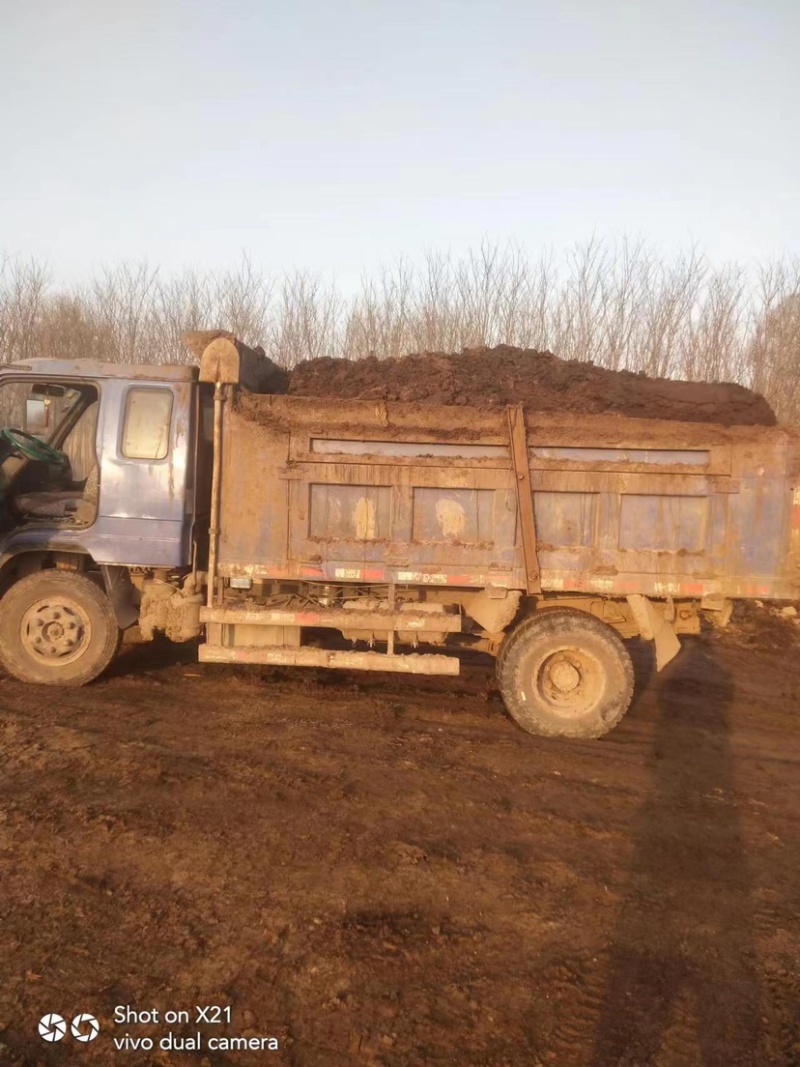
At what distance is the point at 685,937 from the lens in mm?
3484

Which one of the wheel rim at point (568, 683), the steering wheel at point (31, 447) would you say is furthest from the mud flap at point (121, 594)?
the wheel rim at point (568, 683)

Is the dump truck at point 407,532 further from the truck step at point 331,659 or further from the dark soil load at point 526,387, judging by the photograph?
the dark soil load at point 526,387

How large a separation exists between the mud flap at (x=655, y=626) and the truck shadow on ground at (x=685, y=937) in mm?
794

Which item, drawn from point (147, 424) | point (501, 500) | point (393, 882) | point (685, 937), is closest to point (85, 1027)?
point (393, 882)

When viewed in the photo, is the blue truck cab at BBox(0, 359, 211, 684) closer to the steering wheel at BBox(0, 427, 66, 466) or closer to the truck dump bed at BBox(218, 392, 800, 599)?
the steering wheel at BBox(0, 427, 66, 466)

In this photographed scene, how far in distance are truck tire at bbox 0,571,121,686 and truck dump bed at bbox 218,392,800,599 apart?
1403 millimetres

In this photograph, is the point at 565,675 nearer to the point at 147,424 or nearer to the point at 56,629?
the point at 147,424

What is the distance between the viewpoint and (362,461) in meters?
5.82

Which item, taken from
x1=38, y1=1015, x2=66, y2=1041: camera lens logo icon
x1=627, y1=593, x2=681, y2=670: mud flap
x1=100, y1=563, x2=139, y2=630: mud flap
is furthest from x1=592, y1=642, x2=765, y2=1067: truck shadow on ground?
x1=100, y1=563, x2=139, y2=630: mud flap

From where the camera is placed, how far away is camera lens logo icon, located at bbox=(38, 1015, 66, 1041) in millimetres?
2713

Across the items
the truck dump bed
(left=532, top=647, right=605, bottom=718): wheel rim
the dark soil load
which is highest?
the dark soil load

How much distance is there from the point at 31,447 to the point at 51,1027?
5.26 meters

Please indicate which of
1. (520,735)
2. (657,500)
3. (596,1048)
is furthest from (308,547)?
(596,1048)

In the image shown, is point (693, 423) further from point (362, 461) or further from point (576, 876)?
point (576, 876)
